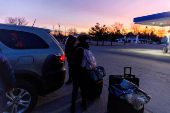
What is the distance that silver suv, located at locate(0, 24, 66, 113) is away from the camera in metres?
A: 2.11

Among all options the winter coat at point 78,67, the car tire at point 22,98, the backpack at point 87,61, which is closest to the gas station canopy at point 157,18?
the backpack at point 87,61

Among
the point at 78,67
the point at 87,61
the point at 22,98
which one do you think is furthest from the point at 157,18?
the point at 22,98

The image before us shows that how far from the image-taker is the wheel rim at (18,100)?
207cm

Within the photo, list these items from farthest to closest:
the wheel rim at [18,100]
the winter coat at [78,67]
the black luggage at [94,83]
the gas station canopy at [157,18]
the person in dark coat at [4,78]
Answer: the gas station canopy at [157,18] < the black luggage at [94,83] < the winter coat at [78,67] < the wheel rim at [18,100] < the person in dark coat at [4,78]

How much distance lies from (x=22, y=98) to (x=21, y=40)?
1.16m

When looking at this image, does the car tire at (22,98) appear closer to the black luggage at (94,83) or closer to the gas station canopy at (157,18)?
the black luggage at (94,83)

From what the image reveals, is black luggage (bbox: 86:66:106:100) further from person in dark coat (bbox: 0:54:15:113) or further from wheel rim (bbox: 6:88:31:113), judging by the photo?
person in dark coat (bbox: 0:54:15:113)

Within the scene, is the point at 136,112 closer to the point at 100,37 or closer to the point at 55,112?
the point at 55,112

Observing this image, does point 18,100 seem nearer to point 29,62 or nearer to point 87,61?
point 29,62

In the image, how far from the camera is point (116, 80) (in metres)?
2.51

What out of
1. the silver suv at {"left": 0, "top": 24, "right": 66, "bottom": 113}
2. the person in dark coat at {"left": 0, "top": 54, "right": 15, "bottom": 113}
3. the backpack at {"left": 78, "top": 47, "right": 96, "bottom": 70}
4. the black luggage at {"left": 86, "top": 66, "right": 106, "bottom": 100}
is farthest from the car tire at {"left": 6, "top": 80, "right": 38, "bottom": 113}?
the black luggage at {"left": 86, "top": 66, "right": 106, "bottom": 100}

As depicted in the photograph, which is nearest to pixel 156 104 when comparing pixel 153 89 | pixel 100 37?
pixel 153 89

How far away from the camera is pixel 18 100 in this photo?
7.06 feet

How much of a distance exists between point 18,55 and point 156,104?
3.48m
